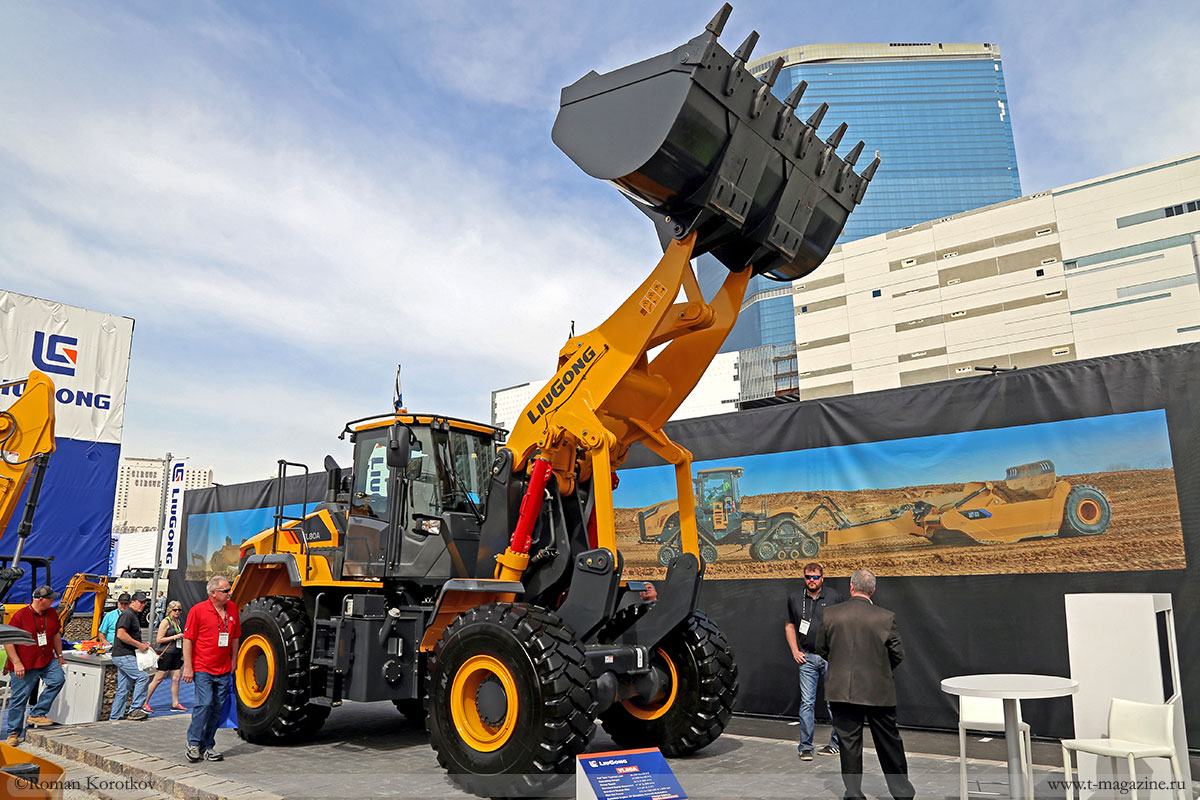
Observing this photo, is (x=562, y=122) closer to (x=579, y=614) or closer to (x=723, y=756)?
(x=579, y=614)

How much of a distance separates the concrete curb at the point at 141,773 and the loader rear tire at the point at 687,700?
9.64 feet

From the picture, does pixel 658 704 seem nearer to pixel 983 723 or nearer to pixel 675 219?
pixel 983 723

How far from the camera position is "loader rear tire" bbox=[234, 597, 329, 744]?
7.43 m

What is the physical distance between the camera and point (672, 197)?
5.99 meters

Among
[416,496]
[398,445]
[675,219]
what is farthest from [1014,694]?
[416,496]

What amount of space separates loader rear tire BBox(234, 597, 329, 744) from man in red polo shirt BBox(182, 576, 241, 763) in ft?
1.48

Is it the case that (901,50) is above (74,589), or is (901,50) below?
above

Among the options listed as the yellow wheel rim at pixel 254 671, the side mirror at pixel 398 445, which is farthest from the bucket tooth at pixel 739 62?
the yellow wheel rim at pixel 254 671

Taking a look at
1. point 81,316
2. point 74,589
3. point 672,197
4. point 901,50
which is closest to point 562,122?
point 672,197

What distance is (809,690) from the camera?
770 centimetres

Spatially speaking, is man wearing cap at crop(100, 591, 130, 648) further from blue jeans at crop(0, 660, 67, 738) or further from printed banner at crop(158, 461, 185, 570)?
printed banner at crop(158, 461, 185, 570)

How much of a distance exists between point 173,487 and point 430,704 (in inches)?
559

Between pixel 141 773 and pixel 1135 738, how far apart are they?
713cm

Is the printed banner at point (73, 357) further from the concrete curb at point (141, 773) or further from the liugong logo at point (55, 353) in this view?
the concrete curb at point (141, 773)
